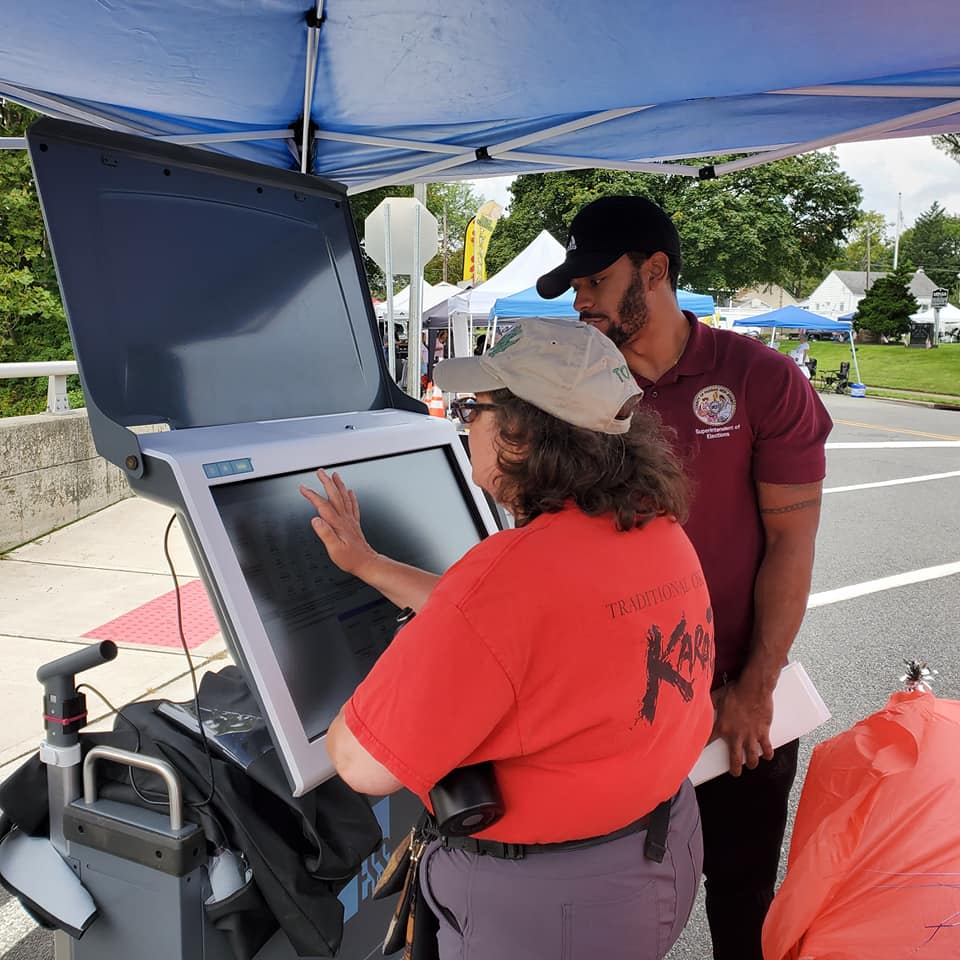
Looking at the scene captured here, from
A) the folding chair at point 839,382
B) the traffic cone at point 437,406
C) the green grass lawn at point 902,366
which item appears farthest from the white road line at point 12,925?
the green grass lawn at point 902,366

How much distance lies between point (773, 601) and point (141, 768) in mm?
1421

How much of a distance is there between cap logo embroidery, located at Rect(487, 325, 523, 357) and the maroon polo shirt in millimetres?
725

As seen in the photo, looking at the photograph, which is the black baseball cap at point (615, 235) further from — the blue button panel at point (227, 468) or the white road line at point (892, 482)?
the white road line at point (892, 482)

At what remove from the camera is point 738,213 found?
37219 mm

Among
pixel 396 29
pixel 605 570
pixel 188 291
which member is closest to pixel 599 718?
pixel 605 570

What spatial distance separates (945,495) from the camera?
10078 millimetres

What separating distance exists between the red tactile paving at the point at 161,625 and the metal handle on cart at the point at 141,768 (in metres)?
3.53

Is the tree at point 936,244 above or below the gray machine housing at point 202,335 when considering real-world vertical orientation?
below

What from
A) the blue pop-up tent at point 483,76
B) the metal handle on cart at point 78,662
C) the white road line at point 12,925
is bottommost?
the white road line at point 12,925

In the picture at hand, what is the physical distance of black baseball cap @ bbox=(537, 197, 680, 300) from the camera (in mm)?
2086

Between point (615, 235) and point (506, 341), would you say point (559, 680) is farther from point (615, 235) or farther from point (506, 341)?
point (615, 235)

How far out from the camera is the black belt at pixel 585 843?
1.30 m

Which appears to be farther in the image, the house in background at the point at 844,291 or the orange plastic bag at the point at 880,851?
the house in background at the point at 844,291

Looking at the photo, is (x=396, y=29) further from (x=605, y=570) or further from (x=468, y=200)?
(x=468, y=200)
